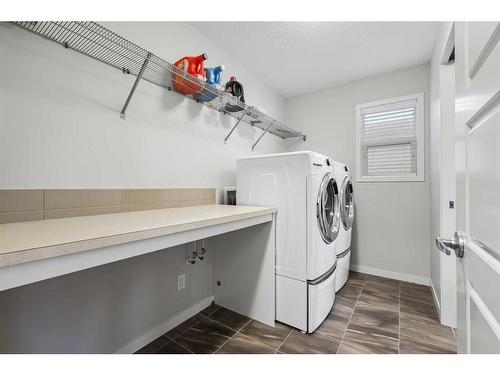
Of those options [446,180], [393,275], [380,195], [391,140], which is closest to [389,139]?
[391,140]

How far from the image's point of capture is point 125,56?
1.28 metres

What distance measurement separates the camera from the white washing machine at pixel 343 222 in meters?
2.21

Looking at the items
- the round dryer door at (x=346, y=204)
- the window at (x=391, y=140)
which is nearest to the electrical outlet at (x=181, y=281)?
the round dryer door at (x=346, y=204)

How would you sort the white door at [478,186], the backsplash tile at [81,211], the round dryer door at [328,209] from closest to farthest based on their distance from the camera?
1. the white door at [478,186]
2. the backsplash tile at [81,211]
3. the round dryer door at [328,209]

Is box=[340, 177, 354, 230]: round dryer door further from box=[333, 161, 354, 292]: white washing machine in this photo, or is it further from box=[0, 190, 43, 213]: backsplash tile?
box=[0, 190, 43, 213]: backsplash tile

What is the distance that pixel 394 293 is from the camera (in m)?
2.24

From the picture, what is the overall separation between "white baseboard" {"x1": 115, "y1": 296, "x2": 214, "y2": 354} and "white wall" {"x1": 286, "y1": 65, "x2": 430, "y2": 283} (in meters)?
1.97

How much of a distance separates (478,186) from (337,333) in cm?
150

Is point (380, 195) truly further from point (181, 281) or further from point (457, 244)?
point (181, 281)

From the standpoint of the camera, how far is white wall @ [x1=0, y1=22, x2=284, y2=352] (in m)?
1.03

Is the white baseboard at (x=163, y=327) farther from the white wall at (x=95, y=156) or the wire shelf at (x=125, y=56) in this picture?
the wire shelf at (x=125, y=56)

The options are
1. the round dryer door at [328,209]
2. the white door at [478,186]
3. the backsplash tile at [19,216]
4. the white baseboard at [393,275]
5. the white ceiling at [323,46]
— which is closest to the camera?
the white door at [478,186]
